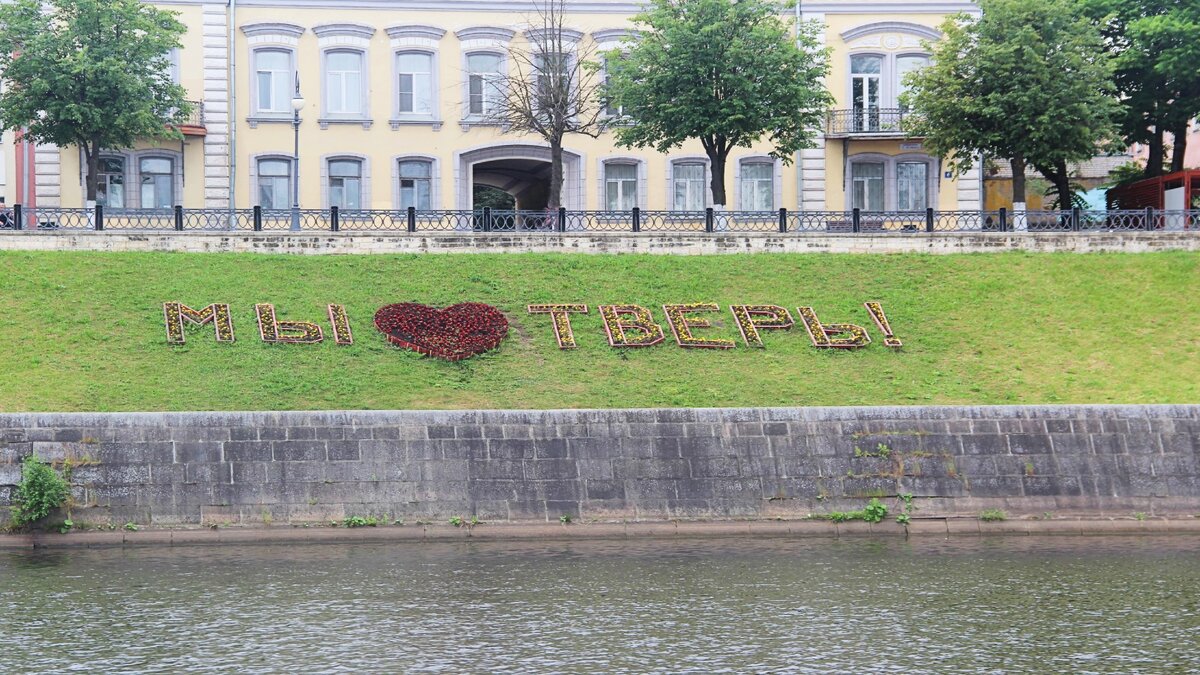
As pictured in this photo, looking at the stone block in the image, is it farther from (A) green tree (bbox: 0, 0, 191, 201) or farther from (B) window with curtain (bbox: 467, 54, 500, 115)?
(B) window with curtain (bbox: 467, 54, 500, 115)

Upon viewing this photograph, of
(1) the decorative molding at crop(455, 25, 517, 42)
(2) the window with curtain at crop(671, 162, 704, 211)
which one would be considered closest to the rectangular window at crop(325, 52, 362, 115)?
(1) the decorative molding at crop(455, 25, 517, 42)

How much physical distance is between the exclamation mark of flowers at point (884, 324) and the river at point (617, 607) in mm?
7010

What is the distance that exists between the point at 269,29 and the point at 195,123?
3.54 meters

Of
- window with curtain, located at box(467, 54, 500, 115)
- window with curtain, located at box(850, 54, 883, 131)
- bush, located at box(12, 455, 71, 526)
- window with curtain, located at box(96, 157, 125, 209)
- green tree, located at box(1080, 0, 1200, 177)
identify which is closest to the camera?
bush, located at box(12, 455, 71, 526)

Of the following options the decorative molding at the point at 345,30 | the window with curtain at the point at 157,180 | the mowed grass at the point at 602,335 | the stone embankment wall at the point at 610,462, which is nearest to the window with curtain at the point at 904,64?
the mowed grass at the point at 602,335

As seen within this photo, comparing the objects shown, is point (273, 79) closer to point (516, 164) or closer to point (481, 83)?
point (481, 83)

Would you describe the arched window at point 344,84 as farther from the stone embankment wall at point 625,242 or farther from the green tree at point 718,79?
the stone embankment wall at point 625,242

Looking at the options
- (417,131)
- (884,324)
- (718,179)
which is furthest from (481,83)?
(884,324)

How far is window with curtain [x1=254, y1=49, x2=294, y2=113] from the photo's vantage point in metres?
42.4

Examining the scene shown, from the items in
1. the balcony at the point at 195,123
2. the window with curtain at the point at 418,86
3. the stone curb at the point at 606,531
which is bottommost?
the stone curb at the point at 606,531

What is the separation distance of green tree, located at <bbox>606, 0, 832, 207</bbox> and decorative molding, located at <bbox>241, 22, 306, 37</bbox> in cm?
1037

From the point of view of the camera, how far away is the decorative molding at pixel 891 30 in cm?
4356

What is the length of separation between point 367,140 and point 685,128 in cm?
1081

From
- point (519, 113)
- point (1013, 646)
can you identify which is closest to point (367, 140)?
point (519, 113)
